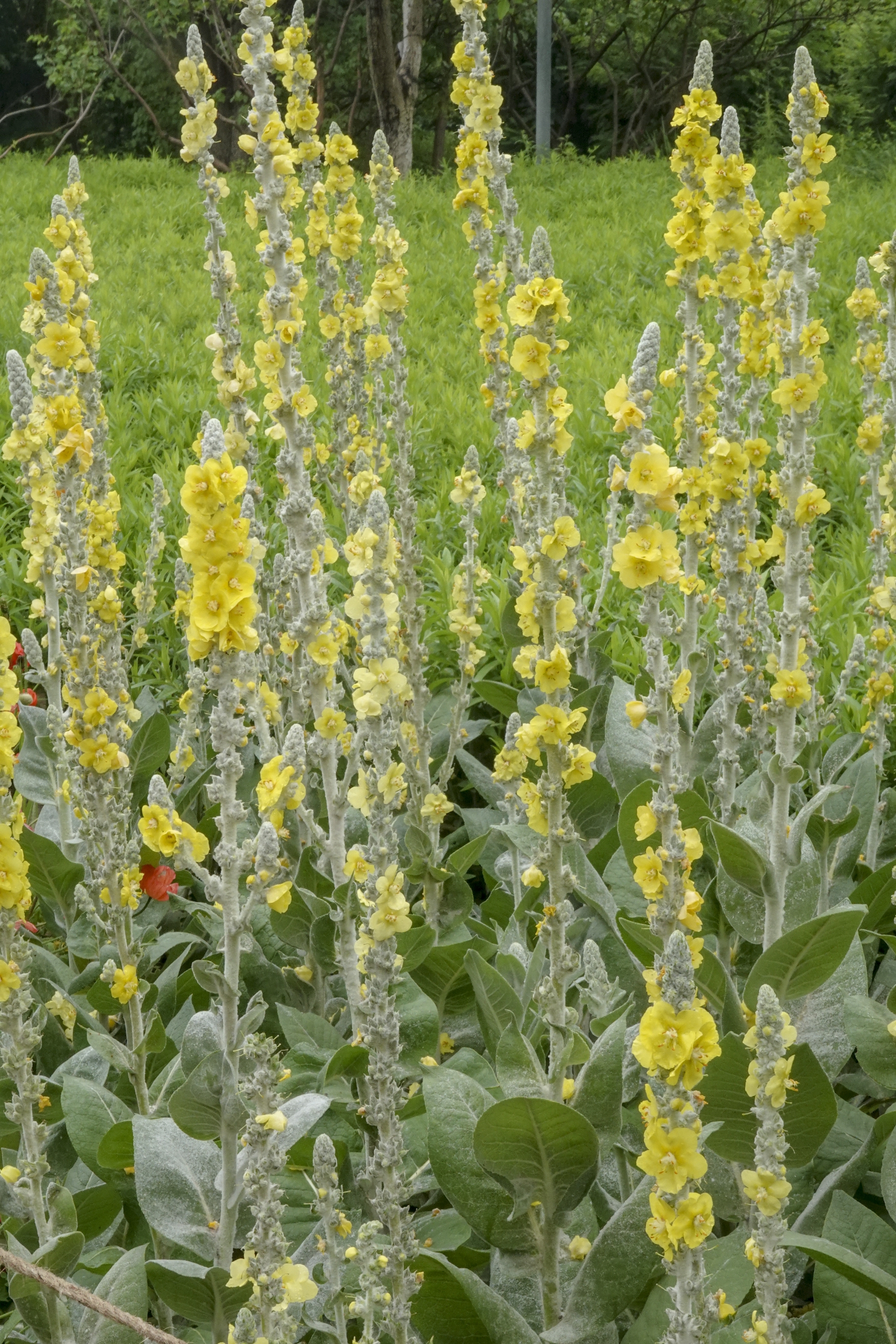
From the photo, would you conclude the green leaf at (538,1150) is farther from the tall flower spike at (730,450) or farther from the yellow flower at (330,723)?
the tall flower spike at (730,450)

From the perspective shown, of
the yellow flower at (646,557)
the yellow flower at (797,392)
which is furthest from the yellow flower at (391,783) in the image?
the yellow flower at (797,392)

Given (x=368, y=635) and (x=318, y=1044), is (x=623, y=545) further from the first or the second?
(x=318, y=1044)

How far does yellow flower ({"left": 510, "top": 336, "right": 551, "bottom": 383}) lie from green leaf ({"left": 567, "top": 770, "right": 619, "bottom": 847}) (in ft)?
4.28

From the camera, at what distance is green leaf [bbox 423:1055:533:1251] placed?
2.09m

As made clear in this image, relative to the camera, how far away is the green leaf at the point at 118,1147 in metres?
2.31

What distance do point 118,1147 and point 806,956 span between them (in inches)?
49.8

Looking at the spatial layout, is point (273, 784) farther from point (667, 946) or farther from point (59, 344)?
point (59, 344)

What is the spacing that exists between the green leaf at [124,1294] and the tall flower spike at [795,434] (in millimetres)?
1229

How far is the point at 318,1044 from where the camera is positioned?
111 inches

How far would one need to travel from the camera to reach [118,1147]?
92.5 inches

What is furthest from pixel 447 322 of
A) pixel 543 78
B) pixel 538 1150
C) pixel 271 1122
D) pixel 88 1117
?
pixel 271 1122

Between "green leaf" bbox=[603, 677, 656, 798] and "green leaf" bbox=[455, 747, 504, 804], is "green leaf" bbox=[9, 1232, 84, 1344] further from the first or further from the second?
"green leaf" bbox=[455, 747, 504, 804]

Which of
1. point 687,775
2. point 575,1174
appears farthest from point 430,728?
point 575,1174

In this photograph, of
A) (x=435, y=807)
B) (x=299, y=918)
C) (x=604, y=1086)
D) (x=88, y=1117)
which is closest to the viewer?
(x=604, y=1086)
